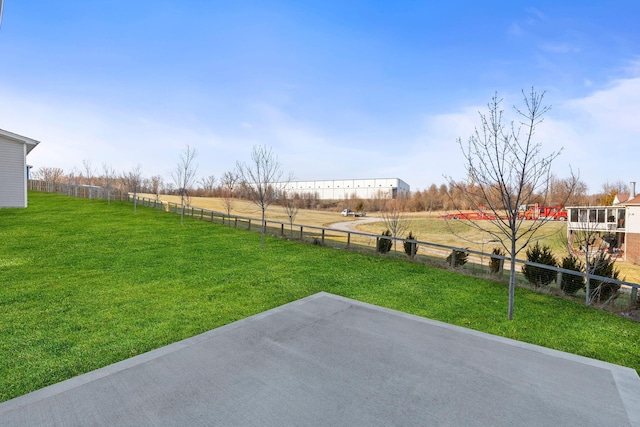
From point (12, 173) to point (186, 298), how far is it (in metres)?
19.0

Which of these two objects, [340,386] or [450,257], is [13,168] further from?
[340,386]

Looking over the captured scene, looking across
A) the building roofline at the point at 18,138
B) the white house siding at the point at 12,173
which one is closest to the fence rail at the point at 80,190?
the white house siding at the point at 12,173

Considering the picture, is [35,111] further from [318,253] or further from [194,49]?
[318,253]

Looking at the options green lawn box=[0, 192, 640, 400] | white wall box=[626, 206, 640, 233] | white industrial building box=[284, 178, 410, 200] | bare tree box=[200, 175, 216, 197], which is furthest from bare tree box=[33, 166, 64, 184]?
white wall box=[626, 206, 640, 233]

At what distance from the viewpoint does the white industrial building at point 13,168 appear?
15.9 meters

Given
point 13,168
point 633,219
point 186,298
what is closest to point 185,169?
point 13,168

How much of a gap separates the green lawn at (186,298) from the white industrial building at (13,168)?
9.42m

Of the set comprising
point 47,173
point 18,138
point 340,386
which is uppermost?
point 47,173

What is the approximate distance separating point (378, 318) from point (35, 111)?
60.5 ft

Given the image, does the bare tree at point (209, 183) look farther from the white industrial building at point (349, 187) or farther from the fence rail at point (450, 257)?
the white industrial building at point (349, 187)

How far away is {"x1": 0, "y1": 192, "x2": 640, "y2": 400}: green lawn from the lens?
3.19 meters

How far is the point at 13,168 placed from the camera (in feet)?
53.9

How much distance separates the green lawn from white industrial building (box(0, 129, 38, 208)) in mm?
9419

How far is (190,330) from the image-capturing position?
3.55 meters
